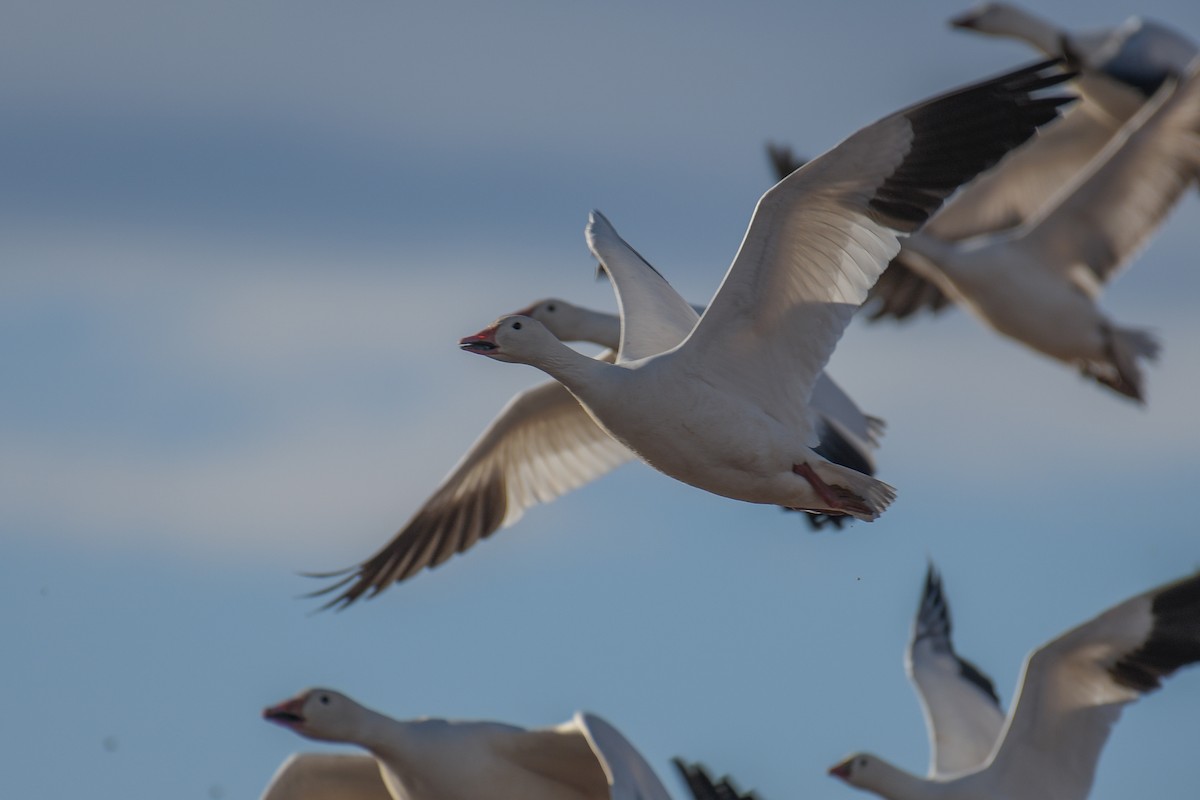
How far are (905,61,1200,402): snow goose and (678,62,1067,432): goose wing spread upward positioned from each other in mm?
5507

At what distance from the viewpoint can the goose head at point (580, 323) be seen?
39.5 ft

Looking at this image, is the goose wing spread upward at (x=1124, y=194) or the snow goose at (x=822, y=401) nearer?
the snow goose at (x=822, y=401)

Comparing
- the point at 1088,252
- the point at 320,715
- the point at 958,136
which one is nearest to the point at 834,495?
the point at 958,136

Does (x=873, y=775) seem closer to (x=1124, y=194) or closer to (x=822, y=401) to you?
(x=822, y=401)

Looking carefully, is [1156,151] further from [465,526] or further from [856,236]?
[856,236]

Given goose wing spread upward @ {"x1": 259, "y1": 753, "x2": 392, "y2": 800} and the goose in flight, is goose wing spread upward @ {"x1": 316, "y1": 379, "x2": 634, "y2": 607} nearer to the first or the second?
the goose in flight

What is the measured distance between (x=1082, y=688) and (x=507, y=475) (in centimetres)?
328

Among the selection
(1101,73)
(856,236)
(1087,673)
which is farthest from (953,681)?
(856,236)

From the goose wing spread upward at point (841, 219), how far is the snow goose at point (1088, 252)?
217 inches

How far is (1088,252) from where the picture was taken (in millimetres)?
14164

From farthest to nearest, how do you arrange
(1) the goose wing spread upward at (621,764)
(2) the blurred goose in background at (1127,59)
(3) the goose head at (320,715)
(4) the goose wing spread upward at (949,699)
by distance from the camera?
(2) the blurred goose in background at (1127,59), (4) the goose wing spread upward at (949,699), (3) the goose head at (320,715), (1) the goose wing spread upward at (621,764)

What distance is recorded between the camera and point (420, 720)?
9.20 m

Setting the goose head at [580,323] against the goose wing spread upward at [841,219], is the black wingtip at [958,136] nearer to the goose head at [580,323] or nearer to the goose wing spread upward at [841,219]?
the goose wing spread upward at [841,219]

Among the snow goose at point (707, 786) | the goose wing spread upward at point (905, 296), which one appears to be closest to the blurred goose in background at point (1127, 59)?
the goose wing spread upward at point (905, 296)
